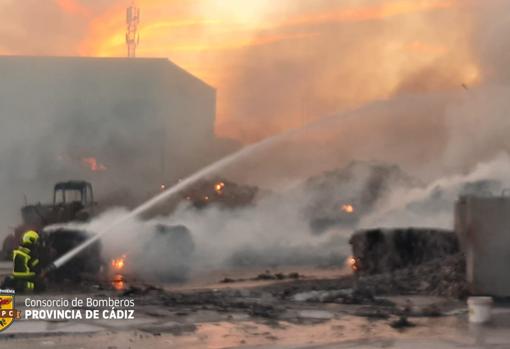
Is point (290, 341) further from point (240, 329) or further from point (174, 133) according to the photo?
point (174, 133)

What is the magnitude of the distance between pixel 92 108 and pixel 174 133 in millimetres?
3943

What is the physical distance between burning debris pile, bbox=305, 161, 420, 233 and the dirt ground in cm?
1310

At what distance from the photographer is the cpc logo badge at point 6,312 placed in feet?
23.8

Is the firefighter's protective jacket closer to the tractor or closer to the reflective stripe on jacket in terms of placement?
the reflective stripe on jacket

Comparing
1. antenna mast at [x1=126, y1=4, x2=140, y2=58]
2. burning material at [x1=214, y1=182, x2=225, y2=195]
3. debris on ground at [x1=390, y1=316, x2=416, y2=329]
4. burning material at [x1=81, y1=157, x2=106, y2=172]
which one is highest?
antenna mast at [x1=126, y1=4, x2=140, y2=58]

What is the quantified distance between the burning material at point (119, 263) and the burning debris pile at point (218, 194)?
16.4 feet

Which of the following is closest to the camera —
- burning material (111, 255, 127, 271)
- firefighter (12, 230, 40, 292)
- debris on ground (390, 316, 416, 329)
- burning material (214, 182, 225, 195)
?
debris on ground (390, 316, 416, 329)

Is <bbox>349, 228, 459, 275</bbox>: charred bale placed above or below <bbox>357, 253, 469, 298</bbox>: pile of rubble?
above

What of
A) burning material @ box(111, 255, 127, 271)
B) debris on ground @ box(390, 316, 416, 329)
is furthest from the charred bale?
debris on ground @ box(390, 316, 416, 329)

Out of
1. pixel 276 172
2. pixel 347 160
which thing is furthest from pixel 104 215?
pixel 347 160

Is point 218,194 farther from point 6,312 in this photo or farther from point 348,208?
point 6,312

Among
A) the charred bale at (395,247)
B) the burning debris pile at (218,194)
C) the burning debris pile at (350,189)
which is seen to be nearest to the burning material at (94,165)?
the burning debris pile at (350,189)

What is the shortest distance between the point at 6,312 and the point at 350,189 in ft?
75.0

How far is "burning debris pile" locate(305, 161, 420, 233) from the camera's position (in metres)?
24.2
